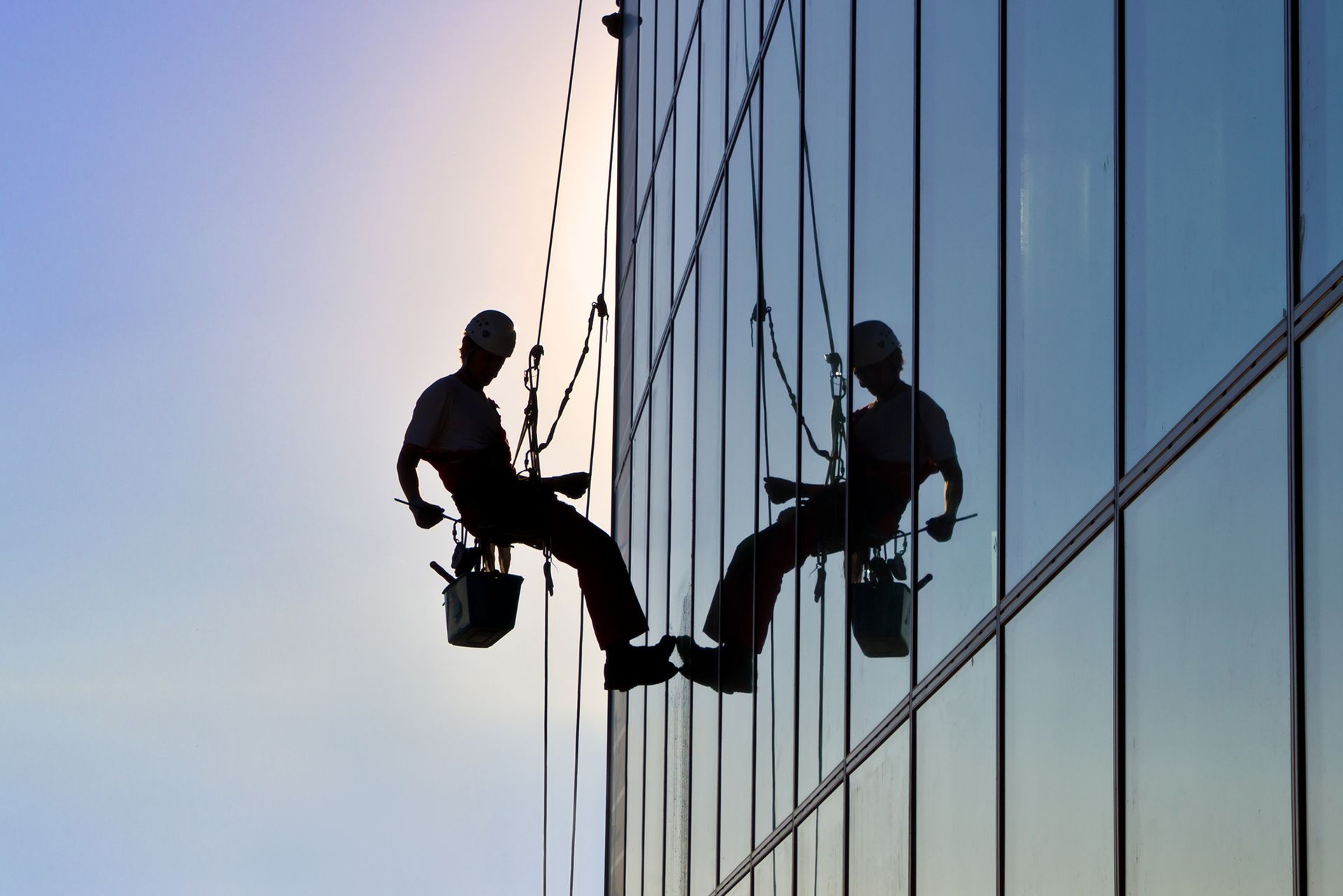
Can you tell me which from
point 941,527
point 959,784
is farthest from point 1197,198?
point 959,784

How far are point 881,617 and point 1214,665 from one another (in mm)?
3519

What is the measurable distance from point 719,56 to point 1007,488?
8.36m

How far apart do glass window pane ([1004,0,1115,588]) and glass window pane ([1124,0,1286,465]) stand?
0.63 ft

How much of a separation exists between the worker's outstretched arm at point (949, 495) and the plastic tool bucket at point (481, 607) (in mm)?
5453

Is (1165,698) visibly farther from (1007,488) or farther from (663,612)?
(663,612)

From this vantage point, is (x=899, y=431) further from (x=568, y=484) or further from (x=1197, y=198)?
(x=568, y=484)

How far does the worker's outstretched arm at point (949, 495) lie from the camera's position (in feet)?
23.7

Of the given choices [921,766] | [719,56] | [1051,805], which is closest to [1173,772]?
[1051,805]

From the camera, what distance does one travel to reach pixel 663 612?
15953 mm

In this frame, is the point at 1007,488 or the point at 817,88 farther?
the point at 817,88

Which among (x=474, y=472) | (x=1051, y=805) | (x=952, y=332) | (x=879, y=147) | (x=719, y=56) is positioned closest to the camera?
(x=1051, y=805)

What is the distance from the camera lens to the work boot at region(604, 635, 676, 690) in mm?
11820

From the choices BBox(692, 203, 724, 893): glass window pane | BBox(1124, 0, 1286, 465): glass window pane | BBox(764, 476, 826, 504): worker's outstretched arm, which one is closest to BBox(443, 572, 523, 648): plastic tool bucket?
BBox(692, 203, 724, 893): glass window pane

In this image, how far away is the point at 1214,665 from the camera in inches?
194
